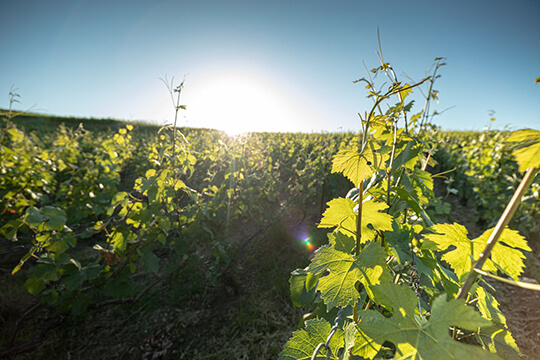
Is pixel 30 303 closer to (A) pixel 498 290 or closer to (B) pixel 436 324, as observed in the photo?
(B) pixel 436 324

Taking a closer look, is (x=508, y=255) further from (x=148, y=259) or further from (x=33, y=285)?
(x=33, y=285)

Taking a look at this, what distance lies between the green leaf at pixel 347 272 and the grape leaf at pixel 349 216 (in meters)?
0.09

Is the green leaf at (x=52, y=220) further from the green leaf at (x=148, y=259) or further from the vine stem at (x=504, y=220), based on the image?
the vine stem at (x=504, y=220)

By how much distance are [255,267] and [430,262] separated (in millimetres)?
3124

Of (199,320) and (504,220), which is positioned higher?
(504,220)

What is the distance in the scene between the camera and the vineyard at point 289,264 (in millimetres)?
601

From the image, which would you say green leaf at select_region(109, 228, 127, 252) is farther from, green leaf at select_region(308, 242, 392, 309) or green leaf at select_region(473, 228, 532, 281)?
green leaf at select_region(473, 228, 532, 281)

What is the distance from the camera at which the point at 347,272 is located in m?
0.68

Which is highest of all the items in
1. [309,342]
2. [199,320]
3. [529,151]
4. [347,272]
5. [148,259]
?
[529,151]

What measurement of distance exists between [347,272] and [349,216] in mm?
170

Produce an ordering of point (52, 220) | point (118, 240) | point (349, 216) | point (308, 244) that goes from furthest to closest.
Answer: point (308, 244), point (118, 240), point (52, 220), point (349, 216)

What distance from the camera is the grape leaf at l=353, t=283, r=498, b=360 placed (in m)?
0.41

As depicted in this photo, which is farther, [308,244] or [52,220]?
[308,244]

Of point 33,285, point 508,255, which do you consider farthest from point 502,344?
point 33,285
